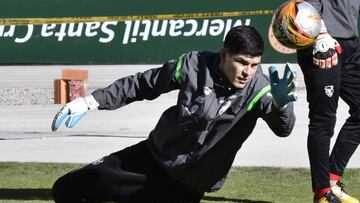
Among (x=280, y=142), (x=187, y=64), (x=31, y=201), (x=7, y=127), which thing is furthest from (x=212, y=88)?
(x=7, y=127)

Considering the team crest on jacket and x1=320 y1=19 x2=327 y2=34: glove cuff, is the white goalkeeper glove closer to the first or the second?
x1=320 y1=19 x2=327 y2=34: glove cuff

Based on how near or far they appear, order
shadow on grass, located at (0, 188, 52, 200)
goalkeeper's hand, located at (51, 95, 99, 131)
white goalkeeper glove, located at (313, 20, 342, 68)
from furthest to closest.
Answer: shadow on grass, located at (0, 188, 52, 200) < white goalkeeper glove, located at (313, 20, 342, 68) < goalkeeper's hand, located at (51, 95, 99, 131)

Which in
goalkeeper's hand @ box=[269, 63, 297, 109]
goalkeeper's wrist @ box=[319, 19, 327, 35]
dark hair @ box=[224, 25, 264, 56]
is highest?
dark hair @ box=[224, 25, 264, 56]

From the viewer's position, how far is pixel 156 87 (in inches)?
221

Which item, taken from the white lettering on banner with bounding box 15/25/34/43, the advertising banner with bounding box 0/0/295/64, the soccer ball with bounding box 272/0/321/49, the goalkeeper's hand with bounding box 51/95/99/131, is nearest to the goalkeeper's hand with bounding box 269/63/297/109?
the goalkeeper's hand with bounding box 51/95/99/131

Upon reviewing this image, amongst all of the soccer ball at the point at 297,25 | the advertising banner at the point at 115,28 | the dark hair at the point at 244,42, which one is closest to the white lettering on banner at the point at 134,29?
the advertising banner at the point at 115,28

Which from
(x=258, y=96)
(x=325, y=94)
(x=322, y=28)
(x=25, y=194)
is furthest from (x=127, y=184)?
(x=25, y=194)

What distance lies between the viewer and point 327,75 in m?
6.75

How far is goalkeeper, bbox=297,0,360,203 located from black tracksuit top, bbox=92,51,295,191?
1255 millimetres

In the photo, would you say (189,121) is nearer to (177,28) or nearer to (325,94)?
(325,94)

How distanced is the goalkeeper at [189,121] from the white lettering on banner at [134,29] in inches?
502

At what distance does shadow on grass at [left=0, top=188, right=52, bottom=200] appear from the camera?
7785 mm

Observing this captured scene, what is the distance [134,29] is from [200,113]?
13.4 meters

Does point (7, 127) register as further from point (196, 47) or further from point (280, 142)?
point (196, 47)
